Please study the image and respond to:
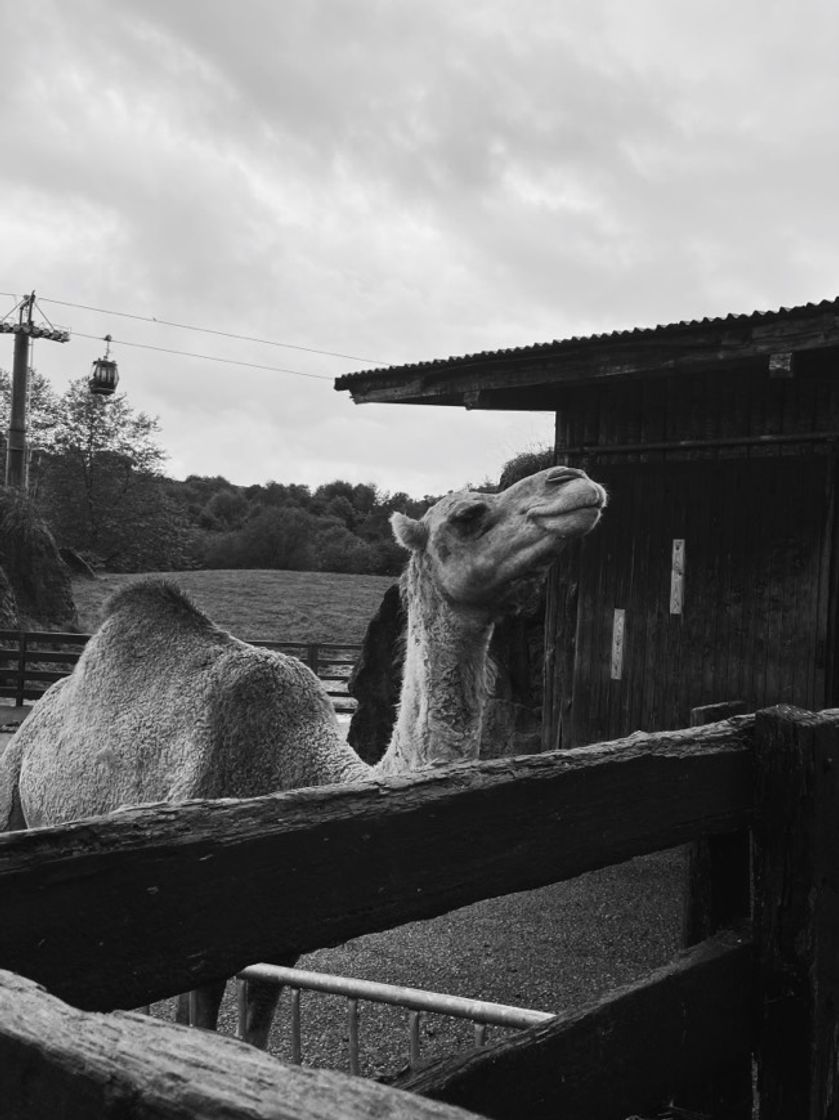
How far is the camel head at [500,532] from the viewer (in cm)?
361

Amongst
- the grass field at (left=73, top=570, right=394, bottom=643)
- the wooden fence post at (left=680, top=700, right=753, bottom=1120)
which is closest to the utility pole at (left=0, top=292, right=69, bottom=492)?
the grass field at (left=73, top=570, right=394, bottom=643)

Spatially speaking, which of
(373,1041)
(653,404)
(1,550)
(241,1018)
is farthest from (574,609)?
(1,550)

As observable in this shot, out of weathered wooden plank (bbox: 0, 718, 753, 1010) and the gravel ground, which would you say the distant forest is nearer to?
the gravel ground

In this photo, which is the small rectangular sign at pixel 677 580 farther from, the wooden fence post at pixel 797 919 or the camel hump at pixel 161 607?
the wooden fence post at pixel 797 919

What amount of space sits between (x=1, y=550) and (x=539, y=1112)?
74.8 ft

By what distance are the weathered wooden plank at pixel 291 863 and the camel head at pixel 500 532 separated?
72.4 inches

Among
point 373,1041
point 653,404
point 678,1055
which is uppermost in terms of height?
point 653,404

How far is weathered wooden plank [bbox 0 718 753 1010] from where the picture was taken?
3.71 ft

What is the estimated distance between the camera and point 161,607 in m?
4.58

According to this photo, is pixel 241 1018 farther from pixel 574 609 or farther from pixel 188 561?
pixel 188 561

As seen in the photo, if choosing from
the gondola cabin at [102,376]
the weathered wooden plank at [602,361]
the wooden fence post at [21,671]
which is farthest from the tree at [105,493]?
the weathered wooden plank at [602,361]

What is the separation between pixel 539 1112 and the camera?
4.96ft

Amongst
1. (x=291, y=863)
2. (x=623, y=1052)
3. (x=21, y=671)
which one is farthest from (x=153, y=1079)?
(x=21, y=671)

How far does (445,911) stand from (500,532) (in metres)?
2.41
